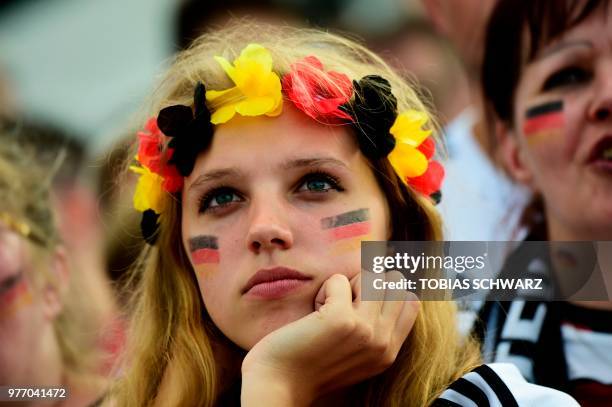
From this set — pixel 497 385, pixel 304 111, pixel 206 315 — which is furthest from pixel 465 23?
pixel 497 385

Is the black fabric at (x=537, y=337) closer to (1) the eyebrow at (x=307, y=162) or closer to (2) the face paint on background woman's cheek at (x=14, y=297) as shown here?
(1) the eyebrow at (x=307, y=162)

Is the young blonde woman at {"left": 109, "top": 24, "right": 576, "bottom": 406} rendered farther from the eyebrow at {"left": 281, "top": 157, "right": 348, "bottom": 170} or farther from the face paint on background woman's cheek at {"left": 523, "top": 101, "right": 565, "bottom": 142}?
the face paint on background woman's cheek at {"left": 523, "top": 101, "right": 565, "bottom": 142}

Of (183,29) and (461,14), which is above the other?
(183,29)

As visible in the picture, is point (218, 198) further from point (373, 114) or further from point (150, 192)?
point (373, 114)

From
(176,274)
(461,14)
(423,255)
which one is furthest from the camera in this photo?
(461,14)

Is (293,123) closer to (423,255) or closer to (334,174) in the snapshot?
(334,174)

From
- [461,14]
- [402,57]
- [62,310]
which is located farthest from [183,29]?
[62,310]

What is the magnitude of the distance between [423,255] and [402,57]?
1.18 meters

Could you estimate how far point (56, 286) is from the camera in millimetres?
→ 2229

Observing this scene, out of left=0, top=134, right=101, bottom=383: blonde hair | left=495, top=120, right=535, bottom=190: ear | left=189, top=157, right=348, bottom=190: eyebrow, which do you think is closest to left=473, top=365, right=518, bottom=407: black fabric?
left=189, top=157, right=348, bottom=190: eyebrow

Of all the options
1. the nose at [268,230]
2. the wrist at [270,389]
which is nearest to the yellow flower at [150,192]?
the nose at [268,230]

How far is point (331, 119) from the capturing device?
1563 mm

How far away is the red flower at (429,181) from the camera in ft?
5.48

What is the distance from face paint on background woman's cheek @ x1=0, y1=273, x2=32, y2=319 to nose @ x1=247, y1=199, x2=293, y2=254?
0.81m
